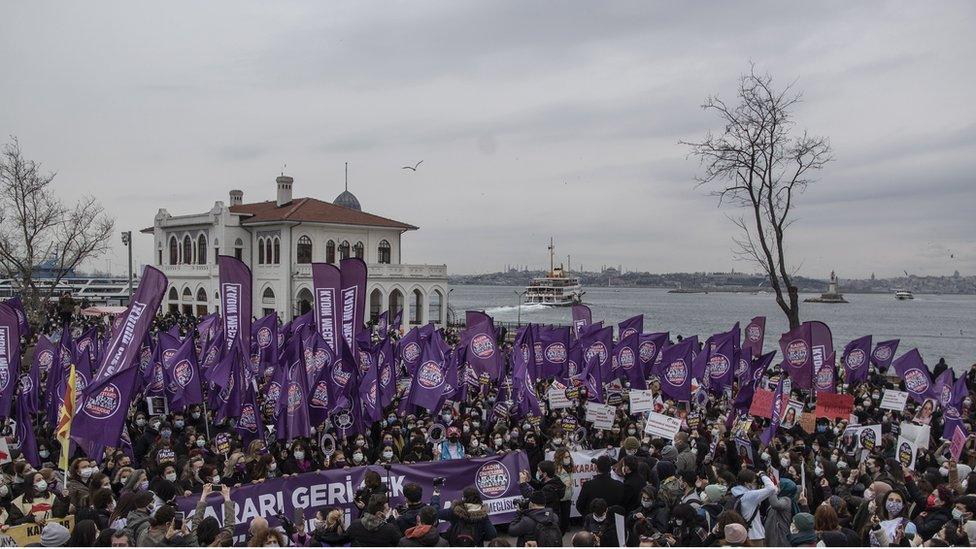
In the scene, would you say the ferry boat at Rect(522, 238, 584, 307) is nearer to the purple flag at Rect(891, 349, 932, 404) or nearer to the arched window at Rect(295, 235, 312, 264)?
the arched window at Rect(295, 235, 312, 264)

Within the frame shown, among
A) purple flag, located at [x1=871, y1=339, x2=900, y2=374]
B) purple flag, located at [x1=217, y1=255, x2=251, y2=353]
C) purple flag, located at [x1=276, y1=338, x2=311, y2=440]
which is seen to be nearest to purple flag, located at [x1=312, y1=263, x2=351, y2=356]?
purple flag, located at [x1=217, y1=255, x2=251, y2=353]

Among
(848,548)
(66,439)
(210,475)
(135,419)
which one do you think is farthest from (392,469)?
(135,419)

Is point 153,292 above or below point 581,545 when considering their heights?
above

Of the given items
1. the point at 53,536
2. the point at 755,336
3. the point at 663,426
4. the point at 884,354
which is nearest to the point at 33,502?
the point at 53,536

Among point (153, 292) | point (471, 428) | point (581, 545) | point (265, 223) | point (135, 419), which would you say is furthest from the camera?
point (265, 223)

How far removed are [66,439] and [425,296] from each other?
40.5 m

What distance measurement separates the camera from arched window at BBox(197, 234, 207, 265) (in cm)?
5384

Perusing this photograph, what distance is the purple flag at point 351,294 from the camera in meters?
15.2

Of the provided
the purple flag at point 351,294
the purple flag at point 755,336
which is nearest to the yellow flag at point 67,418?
the purple flag at point 351,294

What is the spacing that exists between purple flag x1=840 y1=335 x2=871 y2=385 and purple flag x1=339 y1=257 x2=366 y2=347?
1206 cm

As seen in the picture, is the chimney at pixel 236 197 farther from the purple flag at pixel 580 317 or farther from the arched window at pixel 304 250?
the purple flag at pixel 580 317

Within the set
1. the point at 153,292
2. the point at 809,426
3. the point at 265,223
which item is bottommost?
the point at 809,426

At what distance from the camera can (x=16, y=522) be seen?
841 cm

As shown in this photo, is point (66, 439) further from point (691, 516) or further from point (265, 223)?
point (265, 223)
